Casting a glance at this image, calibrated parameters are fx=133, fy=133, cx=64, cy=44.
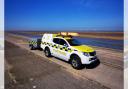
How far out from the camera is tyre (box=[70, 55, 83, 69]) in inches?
317

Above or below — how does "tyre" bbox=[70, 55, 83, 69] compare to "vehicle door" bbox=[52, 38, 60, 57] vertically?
below

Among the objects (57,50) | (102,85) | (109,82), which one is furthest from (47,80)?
(57,50)

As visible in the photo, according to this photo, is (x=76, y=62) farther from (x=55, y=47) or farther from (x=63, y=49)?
(x=55, y=47)

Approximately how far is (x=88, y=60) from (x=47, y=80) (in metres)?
2.82

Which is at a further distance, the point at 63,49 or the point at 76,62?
the point at 63,49

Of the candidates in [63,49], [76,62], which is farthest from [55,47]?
[76,62]

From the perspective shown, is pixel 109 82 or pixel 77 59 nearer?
pixel 109 82

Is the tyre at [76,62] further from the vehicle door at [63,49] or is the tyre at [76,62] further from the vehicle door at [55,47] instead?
the vehicle door at [55,47]

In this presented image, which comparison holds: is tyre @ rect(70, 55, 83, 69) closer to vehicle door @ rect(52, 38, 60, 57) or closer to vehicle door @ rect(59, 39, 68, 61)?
vehicle door @ rect(59, 39, 68, 61)

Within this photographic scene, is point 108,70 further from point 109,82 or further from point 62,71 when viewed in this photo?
point 62,71

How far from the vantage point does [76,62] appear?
8.20m

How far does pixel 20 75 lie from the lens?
22.8 ft

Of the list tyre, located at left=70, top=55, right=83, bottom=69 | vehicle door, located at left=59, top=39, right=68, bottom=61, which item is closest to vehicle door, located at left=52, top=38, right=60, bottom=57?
vehicle door, located at left=59, top=39, right=68, bottom=61

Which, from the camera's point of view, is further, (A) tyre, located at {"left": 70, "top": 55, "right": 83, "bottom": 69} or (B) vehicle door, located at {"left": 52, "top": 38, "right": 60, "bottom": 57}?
(B) vehicle door, located at {"left": 52, "top": 38, "right": 60, "bottom": 57}
